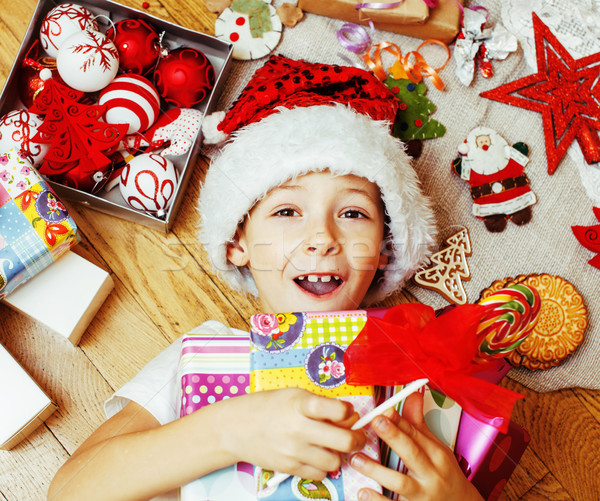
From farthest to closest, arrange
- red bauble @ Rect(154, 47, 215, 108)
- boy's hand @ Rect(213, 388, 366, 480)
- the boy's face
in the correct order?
red bauble @ Rect(154, 47, 215, 108) < the boy's face < boy's hand @ Rect(213, 388, 366, 480)

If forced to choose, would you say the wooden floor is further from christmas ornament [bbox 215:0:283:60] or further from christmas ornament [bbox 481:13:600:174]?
christmas ornament [bbox 481:13:600:174]

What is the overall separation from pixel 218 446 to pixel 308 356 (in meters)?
0.18

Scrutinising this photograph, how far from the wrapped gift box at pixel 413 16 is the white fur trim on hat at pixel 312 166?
36 cm

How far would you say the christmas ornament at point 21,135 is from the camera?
1.00 metres

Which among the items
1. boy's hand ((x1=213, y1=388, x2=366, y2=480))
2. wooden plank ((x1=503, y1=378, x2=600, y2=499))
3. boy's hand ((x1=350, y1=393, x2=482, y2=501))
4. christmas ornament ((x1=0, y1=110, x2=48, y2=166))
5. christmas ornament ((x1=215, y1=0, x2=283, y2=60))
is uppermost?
christmas ornament ((x1=215, y1=0, x2=283, y2=60))

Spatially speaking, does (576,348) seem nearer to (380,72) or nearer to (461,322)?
(461,322)

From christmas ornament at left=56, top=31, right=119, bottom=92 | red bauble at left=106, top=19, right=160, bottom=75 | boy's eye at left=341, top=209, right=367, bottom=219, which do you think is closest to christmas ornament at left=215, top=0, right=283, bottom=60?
red bauble at left=106, top=19, right=160, bottom=75

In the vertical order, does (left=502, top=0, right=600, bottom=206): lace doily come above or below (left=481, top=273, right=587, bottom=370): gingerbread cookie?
above

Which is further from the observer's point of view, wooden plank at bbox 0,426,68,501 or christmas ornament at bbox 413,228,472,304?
christmas ornament at bbox 413,228,472,304

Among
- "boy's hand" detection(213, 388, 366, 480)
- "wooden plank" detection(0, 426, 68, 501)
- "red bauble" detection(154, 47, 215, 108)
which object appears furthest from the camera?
"red bauble" detection(154, 47, 215, 108)

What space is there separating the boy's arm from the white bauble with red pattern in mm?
432

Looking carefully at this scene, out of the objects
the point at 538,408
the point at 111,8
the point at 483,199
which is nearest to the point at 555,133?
the point at 483,199

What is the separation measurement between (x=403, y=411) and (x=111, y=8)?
1008 mm

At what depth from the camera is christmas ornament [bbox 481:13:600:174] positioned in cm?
114
